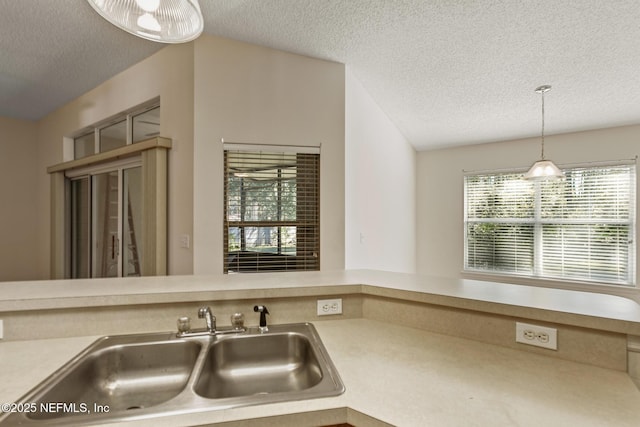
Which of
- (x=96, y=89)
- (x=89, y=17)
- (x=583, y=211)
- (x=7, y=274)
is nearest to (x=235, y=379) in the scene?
(x=89, y=17)

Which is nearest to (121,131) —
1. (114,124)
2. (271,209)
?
(114,124)

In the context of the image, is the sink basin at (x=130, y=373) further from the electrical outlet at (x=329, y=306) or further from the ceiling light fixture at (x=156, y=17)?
the ceiling light fixture at (x=156, y=17)

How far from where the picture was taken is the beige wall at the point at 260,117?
9.50 ft

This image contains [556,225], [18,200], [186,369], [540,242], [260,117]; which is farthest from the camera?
[18,200]

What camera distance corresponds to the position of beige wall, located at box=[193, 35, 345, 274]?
2896 mm

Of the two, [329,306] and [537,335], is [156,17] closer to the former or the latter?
[329,306]

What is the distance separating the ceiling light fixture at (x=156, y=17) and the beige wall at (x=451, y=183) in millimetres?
4702

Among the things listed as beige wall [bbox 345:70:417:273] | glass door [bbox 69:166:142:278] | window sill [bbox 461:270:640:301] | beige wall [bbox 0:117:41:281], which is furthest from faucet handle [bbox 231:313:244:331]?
beige wall [bbox 0:117:41:281]

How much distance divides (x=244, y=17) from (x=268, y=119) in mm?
829

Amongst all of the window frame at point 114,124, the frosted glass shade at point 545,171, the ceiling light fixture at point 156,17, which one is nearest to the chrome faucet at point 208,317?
the ceiling light fixture at point 156,17

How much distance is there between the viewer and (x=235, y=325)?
52.1 inches

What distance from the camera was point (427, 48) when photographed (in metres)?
2.75

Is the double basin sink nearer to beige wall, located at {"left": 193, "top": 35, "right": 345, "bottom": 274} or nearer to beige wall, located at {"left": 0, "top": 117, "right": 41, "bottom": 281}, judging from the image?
beige wall, located at {"left": 193, "top": 35, "right": 345, "bottom": 274}

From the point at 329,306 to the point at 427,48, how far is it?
241 cm
